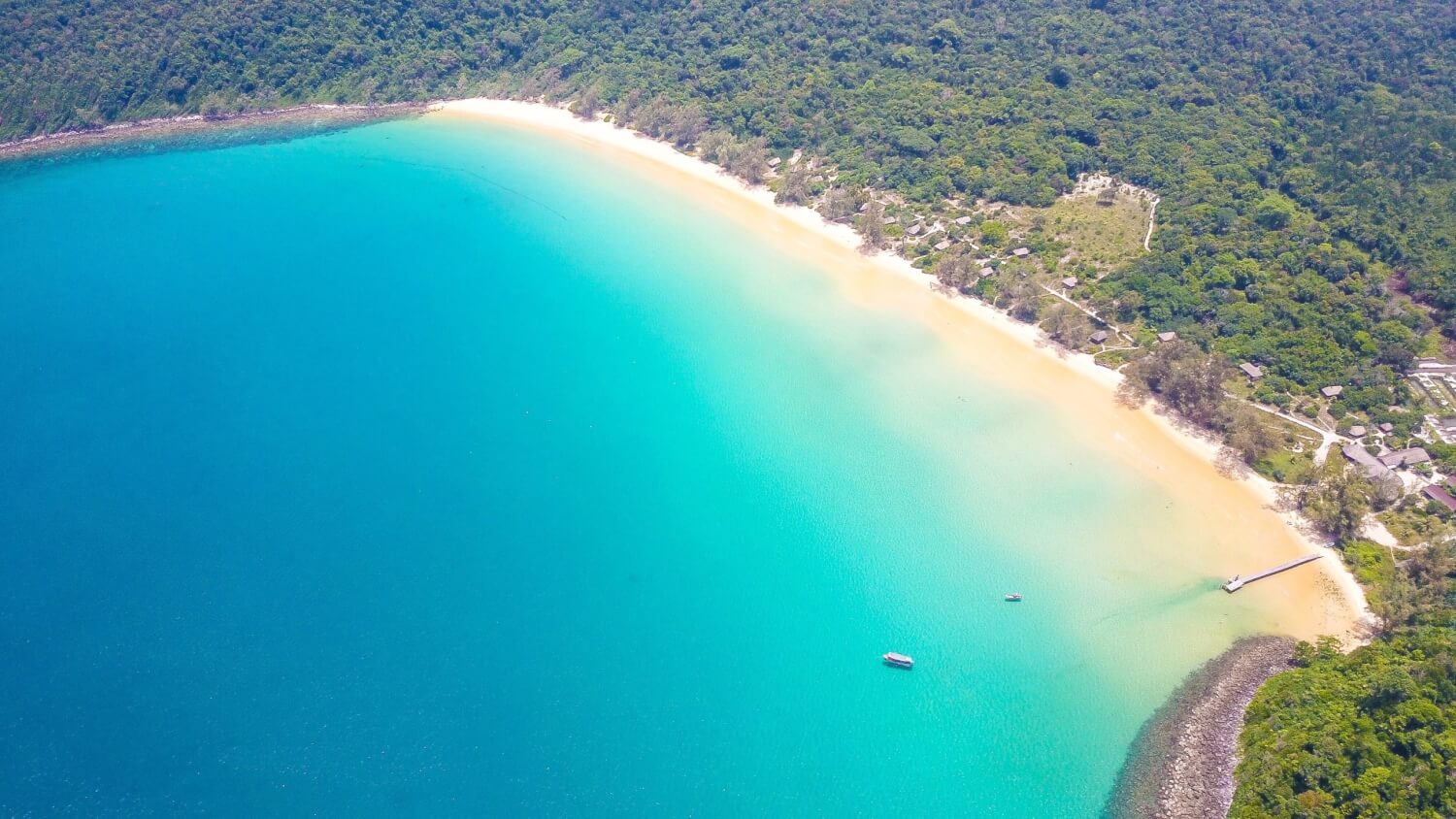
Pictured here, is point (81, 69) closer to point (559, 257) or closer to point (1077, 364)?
point (559, 257)

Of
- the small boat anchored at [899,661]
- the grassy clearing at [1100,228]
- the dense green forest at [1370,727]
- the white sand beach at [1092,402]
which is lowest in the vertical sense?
the small boat anchored at [899,661]

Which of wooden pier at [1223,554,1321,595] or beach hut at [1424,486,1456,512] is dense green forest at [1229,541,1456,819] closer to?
wooden pier at [1223,554,1321,595]

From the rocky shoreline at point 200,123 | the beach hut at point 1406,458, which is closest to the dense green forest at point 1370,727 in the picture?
the beach hut at point 1406,458

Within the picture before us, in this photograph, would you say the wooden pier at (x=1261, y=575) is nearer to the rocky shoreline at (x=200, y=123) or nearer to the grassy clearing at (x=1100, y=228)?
the grassy clearing at (x=1100, y=228)

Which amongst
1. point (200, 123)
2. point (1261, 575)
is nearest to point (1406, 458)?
point (1261, 575)

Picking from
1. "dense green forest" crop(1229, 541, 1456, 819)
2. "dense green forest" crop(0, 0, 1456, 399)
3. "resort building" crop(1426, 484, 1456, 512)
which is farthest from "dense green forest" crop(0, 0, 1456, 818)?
"resort building" crop(1426, 484, 1456, 512)

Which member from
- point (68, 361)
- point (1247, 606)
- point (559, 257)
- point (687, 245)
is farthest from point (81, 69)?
point (1247, 606)

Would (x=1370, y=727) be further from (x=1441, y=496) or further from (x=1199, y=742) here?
(x=1441, y=496)
